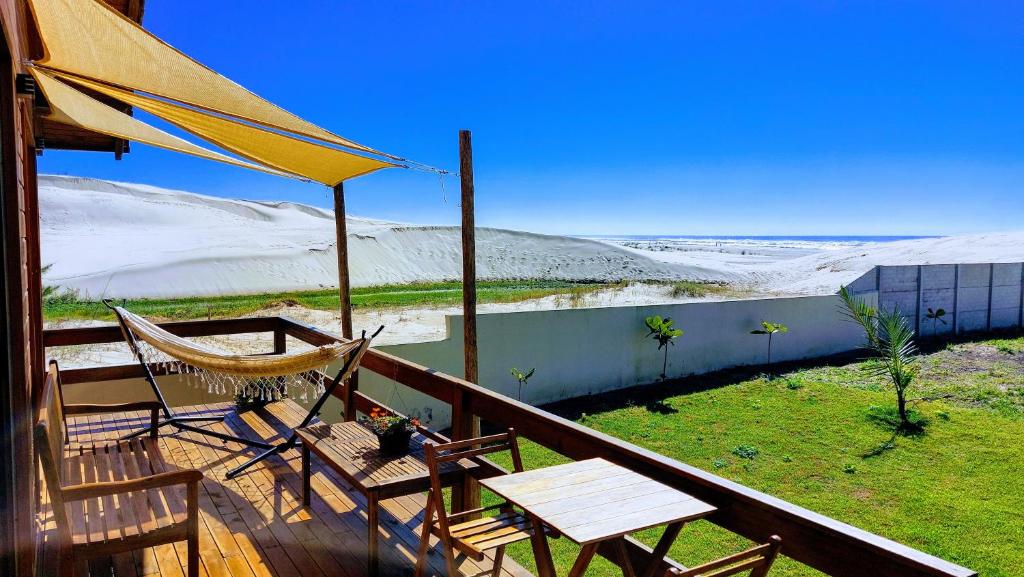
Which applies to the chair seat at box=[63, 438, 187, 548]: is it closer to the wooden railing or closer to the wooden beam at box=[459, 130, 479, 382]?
the wooden railing

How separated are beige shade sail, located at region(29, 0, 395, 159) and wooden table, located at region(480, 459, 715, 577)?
175cm

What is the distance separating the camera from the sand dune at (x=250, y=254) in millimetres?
Result: 26531

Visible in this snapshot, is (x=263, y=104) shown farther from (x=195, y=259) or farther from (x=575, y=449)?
(x=195, y=259)

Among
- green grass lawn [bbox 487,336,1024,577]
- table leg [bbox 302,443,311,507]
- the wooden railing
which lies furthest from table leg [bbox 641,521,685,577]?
green grass lawn [bbox 487,336,1024,577]

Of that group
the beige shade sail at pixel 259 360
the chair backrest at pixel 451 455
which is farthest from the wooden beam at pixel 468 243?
the chair backrest at pixel 451 455

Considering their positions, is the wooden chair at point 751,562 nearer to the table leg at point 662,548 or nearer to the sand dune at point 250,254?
the table leg at point 662,548

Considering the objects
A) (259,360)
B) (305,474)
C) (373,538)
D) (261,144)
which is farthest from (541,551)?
(261,144)

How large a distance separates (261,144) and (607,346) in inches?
277

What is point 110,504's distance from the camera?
2.32 meters

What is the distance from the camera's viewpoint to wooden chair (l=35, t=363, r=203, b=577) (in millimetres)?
1858

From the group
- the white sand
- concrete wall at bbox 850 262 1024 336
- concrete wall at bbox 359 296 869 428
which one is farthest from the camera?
the white sand

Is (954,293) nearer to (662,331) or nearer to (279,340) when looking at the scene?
(662,331)

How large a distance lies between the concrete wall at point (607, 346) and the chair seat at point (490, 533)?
5194mm

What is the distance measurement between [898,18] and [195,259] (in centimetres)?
2795
